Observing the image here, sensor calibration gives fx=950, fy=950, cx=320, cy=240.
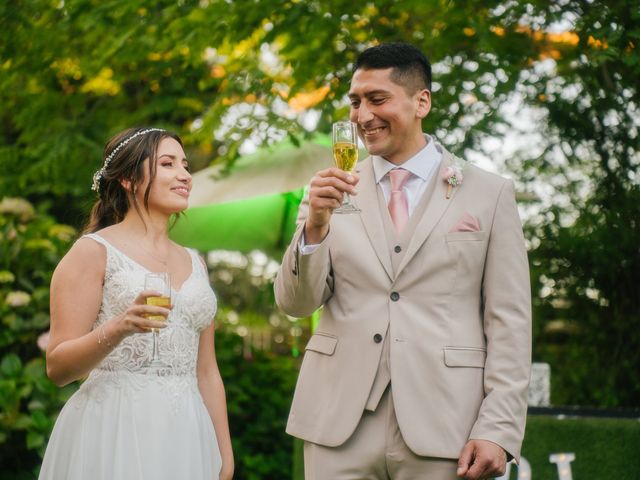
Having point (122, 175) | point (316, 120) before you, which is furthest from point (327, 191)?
→ point (316, 120)

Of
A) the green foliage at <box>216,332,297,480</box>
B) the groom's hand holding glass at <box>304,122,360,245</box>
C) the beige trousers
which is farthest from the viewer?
the green foliage at <box>216,332,297,480</box>

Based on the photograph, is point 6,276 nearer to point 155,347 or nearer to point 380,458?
point 155,347

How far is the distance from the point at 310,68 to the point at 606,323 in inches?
129

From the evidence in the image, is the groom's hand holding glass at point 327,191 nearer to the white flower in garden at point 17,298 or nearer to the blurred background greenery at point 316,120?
the blurred background greenery at point 316,120

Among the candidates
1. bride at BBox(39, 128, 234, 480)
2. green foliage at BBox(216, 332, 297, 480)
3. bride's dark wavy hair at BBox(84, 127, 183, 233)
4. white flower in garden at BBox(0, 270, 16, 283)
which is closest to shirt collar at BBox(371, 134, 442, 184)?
bride at BBox(39, 128, 234, 480)

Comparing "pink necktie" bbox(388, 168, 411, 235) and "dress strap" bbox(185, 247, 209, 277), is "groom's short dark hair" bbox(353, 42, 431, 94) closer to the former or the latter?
"pink necktie" bbox(388, 168, 411, 235)

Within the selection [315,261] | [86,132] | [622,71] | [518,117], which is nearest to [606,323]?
[518,117]

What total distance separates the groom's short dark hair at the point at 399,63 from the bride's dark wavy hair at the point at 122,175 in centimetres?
86

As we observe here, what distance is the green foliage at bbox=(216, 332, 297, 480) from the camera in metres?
7.76

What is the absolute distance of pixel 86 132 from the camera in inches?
319

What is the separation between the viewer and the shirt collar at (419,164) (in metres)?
3.33

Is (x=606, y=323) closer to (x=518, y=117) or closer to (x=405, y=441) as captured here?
(x=518, y=117)

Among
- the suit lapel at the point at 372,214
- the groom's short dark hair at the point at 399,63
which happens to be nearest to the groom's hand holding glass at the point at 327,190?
the suit lapel at the point at 372,214

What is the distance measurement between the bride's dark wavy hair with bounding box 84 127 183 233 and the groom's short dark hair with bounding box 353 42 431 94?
2.82 ft
